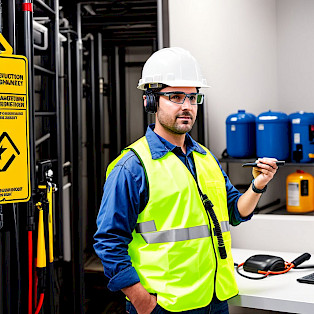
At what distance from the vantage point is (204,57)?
123 inches

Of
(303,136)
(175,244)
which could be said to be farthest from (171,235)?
(303,136)

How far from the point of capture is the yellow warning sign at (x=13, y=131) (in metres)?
1.63

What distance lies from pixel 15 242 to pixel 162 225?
1186 millimetres

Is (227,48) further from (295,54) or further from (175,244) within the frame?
(175,244)

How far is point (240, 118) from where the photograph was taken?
3.11 m

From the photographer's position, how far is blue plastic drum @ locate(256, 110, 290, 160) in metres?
3.08

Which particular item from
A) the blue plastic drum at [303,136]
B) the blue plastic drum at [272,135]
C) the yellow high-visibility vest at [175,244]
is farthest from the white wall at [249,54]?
the yellow high-visibility vest at [175,244]

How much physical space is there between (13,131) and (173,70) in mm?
626

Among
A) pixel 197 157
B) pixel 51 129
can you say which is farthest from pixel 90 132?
pixel 197 157

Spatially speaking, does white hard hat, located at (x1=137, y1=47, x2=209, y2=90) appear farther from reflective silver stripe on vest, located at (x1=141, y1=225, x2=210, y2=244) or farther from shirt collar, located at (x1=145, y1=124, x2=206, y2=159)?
reflective silver stripe on vest, located at (x1=141, y1=225, x2=210, y2=244)

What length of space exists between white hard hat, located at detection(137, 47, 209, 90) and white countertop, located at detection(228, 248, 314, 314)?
0.85 meters

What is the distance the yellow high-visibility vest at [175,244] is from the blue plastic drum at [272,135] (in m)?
1.36

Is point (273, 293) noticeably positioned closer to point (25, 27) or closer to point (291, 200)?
point (291, 200)

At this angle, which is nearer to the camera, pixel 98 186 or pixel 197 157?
pixel 197 157
